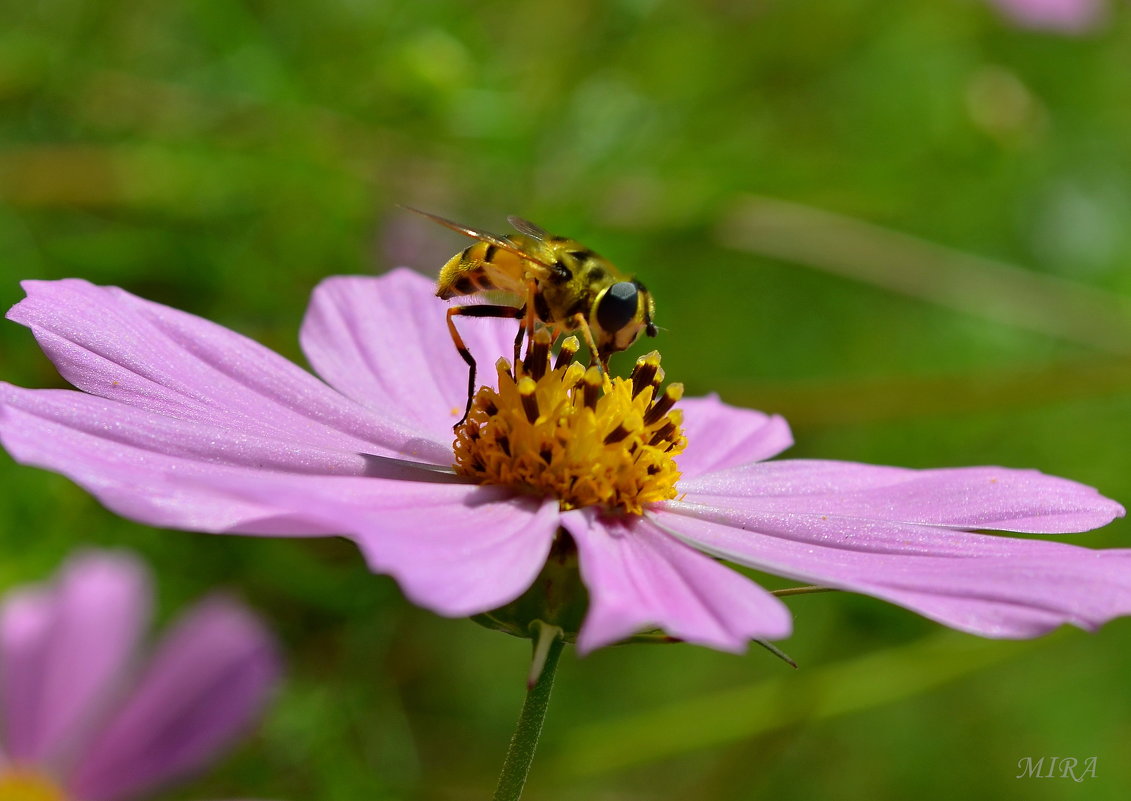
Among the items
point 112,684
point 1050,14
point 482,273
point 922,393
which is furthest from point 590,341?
point 1050,14

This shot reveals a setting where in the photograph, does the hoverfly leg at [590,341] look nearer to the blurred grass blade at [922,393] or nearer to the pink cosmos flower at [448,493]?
the pink cosmos flower at [448,493]

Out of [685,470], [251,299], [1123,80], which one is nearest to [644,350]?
[251,299]

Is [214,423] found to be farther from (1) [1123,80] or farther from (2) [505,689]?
(1) [1123,80]

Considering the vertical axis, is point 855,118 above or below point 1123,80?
below

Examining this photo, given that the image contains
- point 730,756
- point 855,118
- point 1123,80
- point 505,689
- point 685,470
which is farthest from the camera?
point 1123,80

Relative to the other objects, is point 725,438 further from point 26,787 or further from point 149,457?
point 26,787
